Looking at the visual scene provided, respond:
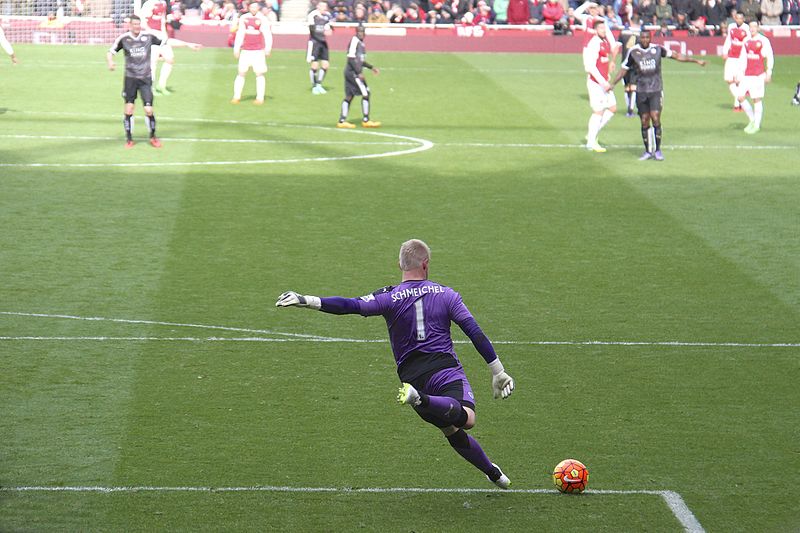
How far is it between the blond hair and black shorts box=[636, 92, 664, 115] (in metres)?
16.4

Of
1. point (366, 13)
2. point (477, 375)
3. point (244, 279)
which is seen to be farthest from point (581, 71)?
point (477, 375)

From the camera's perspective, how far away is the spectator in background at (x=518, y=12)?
48.6m

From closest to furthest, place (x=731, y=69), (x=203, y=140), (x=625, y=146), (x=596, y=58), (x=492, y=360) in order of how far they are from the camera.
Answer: (x=492, y=360), (x=596, y=58), (x=203, y=140), (x=625, y=146), (x=731, y=69)

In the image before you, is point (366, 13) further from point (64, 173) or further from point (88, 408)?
point (88, 408)

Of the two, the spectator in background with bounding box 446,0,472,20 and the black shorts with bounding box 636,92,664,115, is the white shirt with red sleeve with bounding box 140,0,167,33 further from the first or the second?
the spectator in background with bounding box 446,0,472,20

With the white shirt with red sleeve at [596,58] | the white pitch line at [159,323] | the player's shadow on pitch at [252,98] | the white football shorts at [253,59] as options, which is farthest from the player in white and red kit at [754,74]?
the white pitch line at [159,323]

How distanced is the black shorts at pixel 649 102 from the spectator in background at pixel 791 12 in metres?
25.8

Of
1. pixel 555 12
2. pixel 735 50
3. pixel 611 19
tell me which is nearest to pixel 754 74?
pixel 735 50

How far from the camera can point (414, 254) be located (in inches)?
353

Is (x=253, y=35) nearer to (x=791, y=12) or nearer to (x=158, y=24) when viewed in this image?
(x=158, y=24)

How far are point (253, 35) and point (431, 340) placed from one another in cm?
2436

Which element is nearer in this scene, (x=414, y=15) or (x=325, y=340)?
(x=325, y=340)

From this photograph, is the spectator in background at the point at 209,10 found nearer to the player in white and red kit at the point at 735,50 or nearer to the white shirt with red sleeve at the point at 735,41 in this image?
the player in white and red kit at the point at 735,50

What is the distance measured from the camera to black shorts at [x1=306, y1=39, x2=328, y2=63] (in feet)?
114
